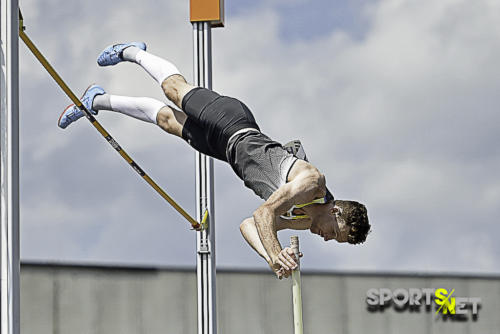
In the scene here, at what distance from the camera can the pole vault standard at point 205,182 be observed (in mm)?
6102

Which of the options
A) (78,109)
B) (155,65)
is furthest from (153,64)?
(78,109)

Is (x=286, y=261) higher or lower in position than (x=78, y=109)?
lower

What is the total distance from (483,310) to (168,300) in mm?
4800

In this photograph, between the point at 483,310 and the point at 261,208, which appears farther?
the point at 483,310

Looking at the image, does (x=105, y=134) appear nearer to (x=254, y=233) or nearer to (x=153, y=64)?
(x=153, y=64)

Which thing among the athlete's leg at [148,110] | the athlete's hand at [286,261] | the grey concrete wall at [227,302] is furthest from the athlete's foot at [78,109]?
the grey concrete wall at [227,302]

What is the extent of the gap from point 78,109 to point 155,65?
0.90m

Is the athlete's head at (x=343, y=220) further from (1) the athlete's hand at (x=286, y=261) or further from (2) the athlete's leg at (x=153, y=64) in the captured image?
(2) the athlete's leg at (x=153, y=64)

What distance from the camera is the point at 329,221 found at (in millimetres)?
4500

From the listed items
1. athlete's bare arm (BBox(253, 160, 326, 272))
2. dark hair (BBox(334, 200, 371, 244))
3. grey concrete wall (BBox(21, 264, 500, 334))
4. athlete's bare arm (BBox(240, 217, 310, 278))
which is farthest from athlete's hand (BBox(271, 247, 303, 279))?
grey concrete wall (BBox(21, 264, 500, 334))

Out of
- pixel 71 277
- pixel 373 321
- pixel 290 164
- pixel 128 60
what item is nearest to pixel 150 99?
pixel 128 60

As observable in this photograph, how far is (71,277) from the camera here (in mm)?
11430

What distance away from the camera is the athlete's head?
445 centimetres

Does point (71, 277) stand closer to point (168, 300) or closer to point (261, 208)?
point (168, 300)
